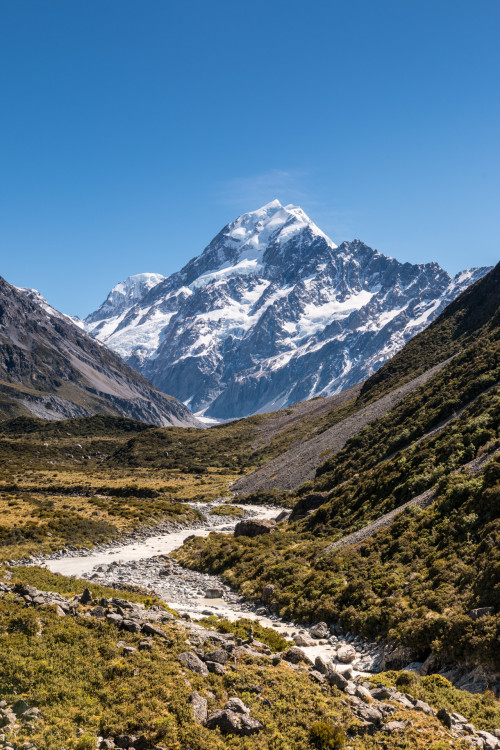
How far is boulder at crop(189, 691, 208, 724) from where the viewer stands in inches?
548

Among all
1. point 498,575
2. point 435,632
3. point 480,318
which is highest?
point 480,318

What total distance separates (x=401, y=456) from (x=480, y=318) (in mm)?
74253

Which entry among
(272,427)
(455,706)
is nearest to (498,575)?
(455,706)

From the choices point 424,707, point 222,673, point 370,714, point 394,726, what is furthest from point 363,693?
point 222,673

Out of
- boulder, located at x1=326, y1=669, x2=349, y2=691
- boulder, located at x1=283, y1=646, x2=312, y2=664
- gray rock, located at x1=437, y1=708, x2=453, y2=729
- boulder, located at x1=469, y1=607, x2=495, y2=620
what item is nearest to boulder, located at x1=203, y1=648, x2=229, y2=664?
boulder, located at x1=283, y1=646, x2=312, y2=664

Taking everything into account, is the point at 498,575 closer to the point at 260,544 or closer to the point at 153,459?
the point at 260,544

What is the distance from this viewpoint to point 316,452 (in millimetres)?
94000

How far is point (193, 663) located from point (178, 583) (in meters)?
23.4

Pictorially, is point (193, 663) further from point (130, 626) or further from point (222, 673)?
point (130, 626)

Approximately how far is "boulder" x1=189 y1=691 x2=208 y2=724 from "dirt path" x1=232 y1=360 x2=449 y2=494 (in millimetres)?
70426

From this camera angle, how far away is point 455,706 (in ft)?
51.6

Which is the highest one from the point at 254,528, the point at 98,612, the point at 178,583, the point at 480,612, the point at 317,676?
the point at 480,612

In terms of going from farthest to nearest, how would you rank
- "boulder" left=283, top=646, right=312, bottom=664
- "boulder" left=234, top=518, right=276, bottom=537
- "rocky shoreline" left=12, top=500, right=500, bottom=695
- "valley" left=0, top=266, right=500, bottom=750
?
1. "boulder" left=234, top=518, right=276, bottom=537
2. "rocky shoreline" left=12, top=500, right=500, bottom=695
3. "boulder" left=283, top=646, right=312, bottom=664
4. "valley" left=0, top=266, right=500, bottom=750

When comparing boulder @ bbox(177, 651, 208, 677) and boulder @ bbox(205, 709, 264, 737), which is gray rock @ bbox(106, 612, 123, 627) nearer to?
boulder @ bbox(177, 651, 208, 677)
